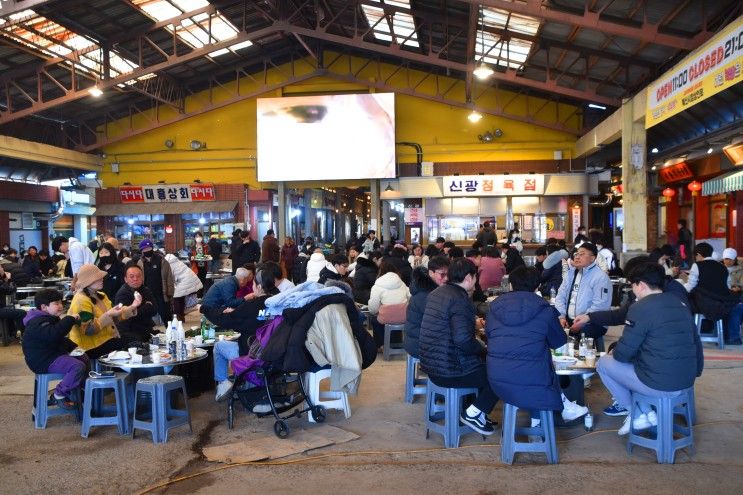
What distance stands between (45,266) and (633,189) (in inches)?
480

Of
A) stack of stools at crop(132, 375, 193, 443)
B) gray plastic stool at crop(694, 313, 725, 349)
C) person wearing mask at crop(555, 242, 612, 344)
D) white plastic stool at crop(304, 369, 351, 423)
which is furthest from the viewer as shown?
gray plastic stool at crop(694, 313, 725, 349)

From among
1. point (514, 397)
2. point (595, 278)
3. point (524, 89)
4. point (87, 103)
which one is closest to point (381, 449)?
point (514, 397)

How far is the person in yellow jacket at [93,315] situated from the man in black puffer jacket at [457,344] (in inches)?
114

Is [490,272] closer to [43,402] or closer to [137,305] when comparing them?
[137,305]

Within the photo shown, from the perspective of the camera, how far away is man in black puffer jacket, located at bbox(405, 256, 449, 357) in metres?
5.68

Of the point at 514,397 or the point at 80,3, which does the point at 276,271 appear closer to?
the point at 514,397

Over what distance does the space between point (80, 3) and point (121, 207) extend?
906 cm

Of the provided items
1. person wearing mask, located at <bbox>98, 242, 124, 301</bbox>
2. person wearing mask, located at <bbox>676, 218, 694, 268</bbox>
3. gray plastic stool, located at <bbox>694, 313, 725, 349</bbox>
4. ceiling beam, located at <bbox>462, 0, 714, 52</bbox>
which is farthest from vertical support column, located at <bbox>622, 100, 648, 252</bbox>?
person wearing mask, located at <bbox>98, 242, 124, 301</bbox>

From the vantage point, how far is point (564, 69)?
15.8 m

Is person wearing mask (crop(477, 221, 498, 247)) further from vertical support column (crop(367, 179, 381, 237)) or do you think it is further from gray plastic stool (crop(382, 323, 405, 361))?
gray plastic stool (crop(382, 323, 405, 361))

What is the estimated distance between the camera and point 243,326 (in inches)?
234

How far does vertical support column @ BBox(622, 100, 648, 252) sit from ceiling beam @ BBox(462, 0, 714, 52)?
8.80 ft

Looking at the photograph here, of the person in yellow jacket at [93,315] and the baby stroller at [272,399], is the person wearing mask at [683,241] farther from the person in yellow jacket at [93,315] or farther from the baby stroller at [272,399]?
the person in yellow jacket at [93,315]

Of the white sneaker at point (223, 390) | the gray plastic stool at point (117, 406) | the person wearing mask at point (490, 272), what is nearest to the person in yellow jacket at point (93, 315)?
the gray plastic stool at point (117, 406)
